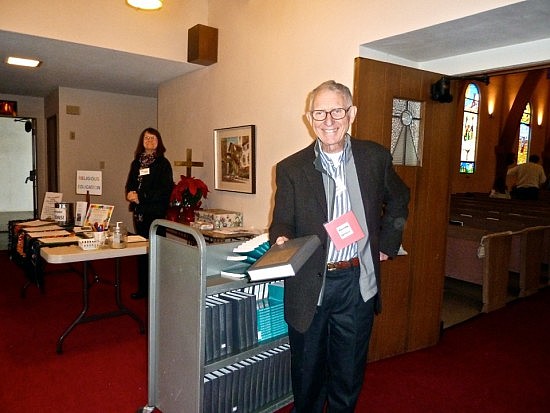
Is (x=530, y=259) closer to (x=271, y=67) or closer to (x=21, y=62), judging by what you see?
(x=271, y=67)

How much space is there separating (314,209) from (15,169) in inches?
329

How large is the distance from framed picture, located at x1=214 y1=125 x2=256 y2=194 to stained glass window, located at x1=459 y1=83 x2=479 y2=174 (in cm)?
723

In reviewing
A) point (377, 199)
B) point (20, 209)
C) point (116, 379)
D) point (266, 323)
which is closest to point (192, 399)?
point (266, 323)

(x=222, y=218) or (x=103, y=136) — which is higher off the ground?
(x=103, y=136)

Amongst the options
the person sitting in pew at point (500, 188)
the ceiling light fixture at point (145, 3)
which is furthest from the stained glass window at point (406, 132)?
the person sitting in pew at point (500, 188)

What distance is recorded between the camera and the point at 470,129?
9812 millimetres

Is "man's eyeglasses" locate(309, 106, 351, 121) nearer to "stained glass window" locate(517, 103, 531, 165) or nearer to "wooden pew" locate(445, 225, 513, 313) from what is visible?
"wooden pew" locate(445, 225, 513, 313)

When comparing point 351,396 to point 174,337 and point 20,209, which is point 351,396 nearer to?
point 174,337

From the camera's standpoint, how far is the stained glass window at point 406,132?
277 cm

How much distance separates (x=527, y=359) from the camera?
2.96 meters

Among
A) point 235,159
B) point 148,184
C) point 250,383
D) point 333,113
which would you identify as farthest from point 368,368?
point 148,184

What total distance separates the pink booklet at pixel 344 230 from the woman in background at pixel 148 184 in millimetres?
2538

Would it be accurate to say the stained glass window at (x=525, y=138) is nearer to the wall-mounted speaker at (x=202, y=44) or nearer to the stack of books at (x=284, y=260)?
the wall-mounted speaker at (x=202, y=44)

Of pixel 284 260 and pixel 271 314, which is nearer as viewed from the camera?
pixel 284 260
